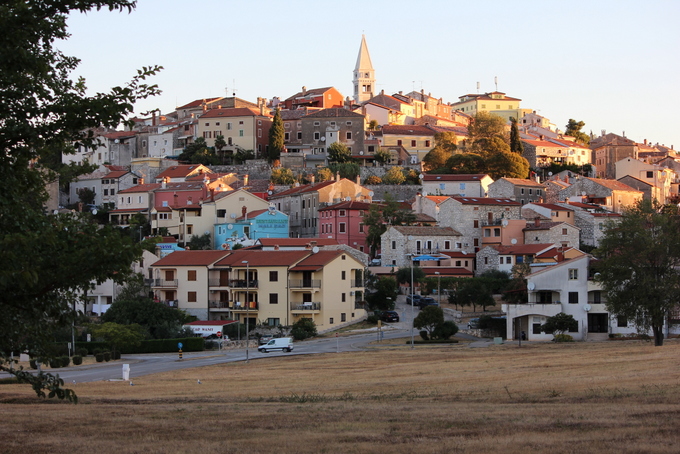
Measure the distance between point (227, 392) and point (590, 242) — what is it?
79.6 m

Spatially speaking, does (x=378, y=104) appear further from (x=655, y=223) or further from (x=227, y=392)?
(x=227, y=392)

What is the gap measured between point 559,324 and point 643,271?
14225 millimetres

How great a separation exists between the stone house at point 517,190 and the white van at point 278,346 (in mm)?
60691

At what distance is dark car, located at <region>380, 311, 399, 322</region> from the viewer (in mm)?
77938

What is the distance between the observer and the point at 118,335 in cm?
6412

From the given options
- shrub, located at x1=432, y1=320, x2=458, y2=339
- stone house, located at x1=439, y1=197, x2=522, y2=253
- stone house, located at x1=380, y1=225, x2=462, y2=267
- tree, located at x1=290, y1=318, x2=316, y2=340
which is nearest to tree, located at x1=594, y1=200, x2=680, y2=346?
shrub, located at x1=432, y1=320, x2=458, y2=339

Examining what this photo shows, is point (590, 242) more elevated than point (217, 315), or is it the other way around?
point (590, 242)

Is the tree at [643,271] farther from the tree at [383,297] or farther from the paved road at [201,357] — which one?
the tree at [383,297]

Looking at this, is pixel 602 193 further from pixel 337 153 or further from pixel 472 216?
pixel 337 153

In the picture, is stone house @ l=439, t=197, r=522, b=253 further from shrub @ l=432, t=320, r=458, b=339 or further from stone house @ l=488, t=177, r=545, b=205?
shrub @ l=432, t=320, r=458, b=339

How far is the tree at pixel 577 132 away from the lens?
18662 cm

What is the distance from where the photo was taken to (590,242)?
105938mm

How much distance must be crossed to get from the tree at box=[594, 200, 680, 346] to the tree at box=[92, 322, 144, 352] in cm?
3145

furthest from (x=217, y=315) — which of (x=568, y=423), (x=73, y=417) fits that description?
(x=568, y=423)
